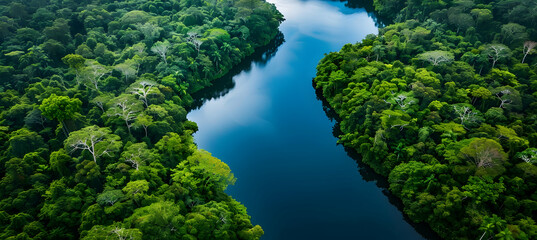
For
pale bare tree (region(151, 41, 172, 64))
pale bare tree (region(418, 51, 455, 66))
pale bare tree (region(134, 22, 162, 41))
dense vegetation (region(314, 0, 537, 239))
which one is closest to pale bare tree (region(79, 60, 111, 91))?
pale bare tree (region(151, 41, 172, 64))

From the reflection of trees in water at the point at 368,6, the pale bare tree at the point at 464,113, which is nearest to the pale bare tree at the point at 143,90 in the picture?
the pale bare tree at the point at 464,113

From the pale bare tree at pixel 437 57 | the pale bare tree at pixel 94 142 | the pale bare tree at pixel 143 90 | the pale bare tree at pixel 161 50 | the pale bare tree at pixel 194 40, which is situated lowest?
the pale bare tree at pixel 94 142

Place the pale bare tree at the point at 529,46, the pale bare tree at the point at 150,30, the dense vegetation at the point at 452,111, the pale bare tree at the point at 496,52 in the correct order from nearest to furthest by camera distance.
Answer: the dense vegetation at the point at 452,111 < the pale bare tree at the point at 496,52 < the pale bare tree at the point at 529,46 < the pale bare tree at the point at 150,30

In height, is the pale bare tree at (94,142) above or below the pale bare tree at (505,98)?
above

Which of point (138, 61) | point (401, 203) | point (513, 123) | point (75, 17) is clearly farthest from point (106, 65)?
point (513, 123)

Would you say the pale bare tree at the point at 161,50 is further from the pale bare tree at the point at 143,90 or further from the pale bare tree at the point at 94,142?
the pale bare tree at the point at 94,142

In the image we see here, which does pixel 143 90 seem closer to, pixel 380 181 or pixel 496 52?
pixel 380 181

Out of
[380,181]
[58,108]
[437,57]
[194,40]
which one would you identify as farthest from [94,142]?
[437,57]
